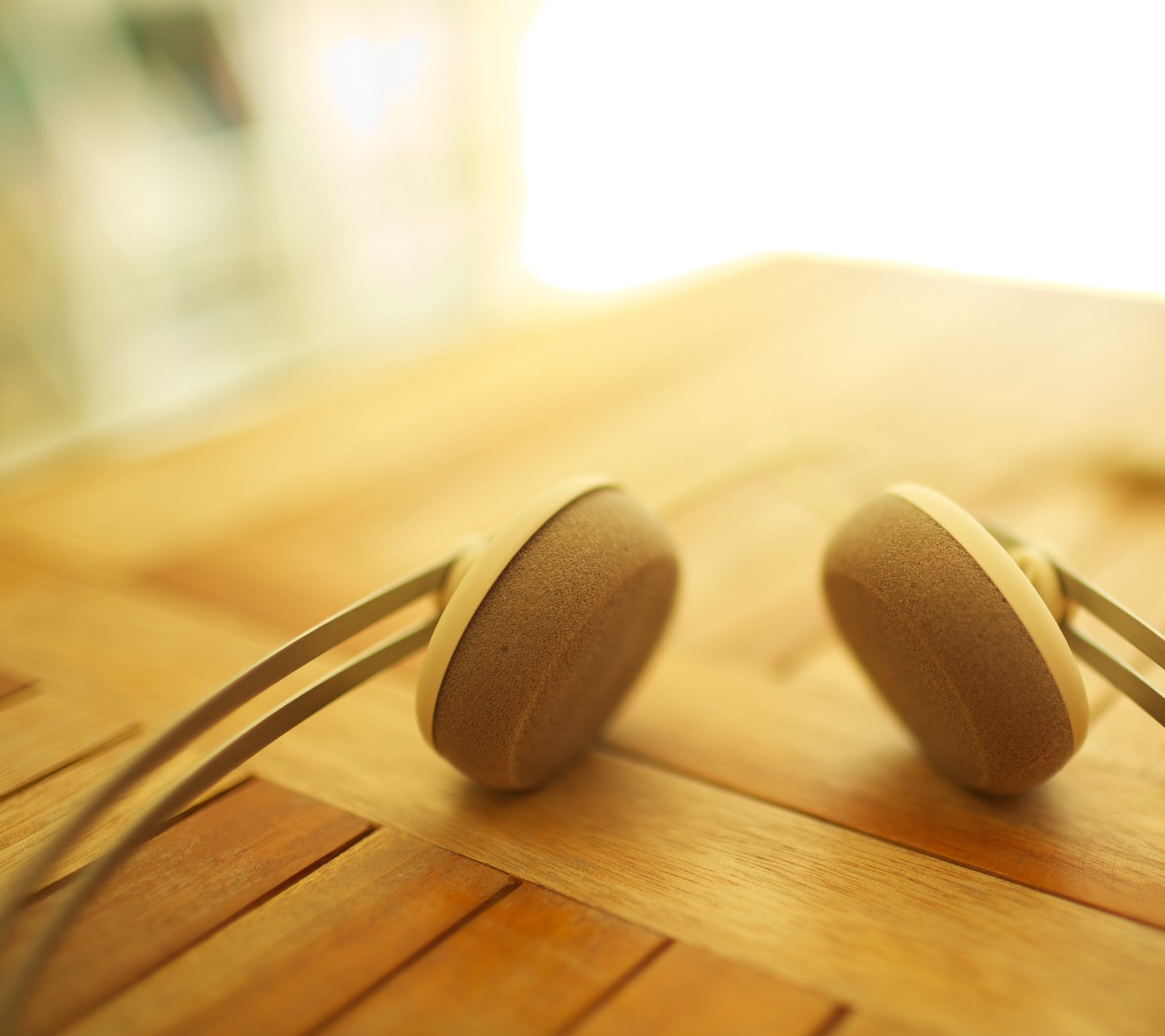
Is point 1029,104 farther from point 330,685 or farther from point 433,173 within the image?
point 330,685

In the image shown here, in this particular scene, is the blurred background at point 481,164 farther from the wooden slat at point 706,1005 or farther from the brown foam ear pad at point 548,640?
the wooden slat at point 706,1005

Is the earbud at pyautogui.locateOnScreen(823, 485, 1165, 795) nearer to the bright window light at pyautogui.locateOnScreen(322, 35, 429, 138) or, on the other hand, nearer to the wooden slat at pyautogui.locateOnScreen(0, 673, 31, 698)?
the wooden slat at pyautogui.locateOnScreen(0, 673, 31, 698)

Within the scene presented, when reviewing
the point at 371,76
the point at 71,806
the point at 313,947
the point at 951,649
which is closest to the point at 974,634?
the point at 951,649

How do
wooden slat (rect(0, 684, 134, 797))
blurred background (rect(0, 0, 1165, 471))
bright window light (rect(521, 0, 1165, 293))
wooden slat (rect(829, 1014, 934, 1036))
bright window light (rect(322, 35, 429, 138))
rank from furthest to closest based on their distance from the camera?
bright window light (rect(322, 35, 429, 138)) → bright window light (rect(521, 0, 1165, 293)) → blurred background (rect(0, 0, 1165, 471)) → wooden slat (rect(0, 684, 134, 797)) → wooden slat (rect(829, 1014, 934, 1036))

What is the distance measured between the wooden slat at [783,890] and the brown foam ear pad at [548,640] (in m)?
0.03

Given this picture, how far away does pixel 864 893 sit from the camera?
0.43m

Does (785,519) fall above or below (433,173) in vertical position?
below

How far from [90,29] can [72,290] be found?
45 cm

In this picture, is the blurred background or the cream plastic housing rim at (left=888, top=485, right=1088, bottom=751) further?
the blurred background

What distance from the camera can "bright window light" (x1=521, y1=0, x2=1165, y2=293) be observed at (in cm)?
216

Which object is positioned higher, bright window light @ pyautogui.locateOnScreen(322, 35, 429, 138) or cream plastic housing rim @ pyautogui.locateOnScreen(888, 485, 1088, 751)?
bright window light @ pyautogui.locateOnScreen(322, 35, 429, 138)

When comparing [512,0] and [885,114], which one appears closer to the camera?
[885,114]

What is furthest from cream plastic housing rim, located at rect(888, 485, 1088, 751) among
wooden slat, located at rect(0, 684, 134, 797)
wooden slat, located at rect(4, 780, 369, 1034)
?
wooden slat, located at rect(0, 684, 134, 797)

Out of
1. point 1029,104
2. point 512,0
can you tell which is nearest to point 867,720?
point 1029,104
